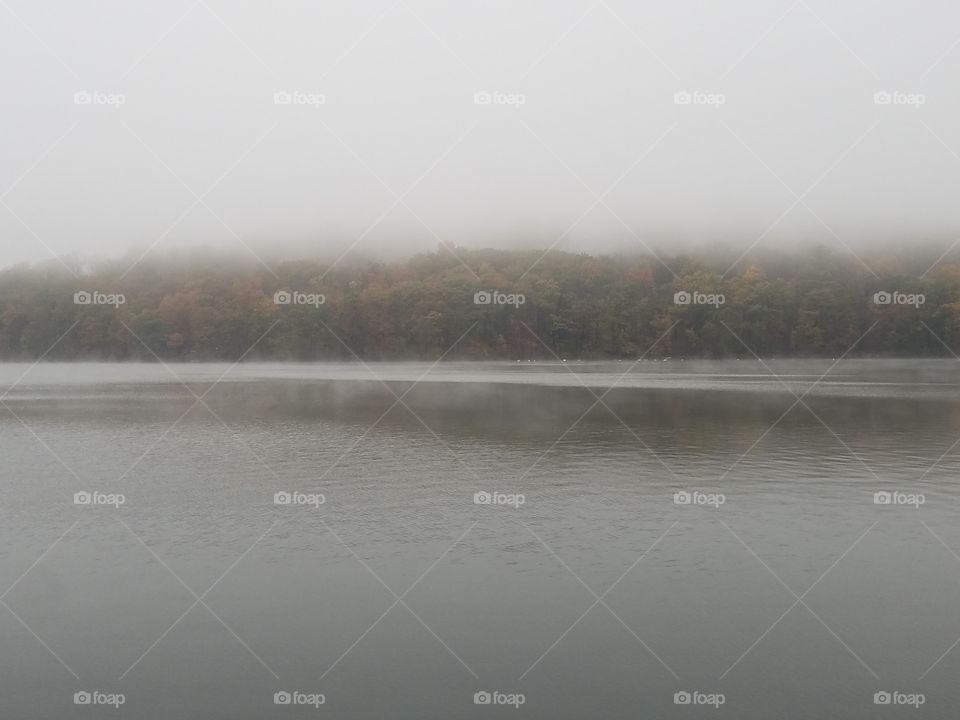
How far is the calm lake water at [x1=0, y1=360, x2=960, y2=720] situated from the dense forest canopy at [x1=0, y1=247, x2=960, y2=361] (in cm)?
7439

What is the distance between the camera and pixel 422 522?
19.1 meters

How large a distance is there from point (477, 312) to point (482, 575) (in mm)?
94547

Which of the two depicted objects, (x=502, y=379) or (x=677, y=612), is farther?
(x=502, y=379)

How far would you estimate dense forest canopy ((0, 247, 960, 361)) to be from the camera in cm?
10356

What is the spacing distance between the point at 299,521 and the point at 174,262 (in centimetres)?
10782

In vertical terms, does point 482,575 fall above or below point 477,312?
below

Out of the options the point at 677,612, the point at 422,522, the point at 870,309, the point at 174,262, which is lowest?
the point at 677,612

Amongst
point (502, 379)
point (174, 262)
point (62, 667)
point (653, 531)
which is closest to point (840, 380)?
point (502, 379)

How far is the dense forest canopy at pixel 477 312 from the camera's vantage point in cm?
10356

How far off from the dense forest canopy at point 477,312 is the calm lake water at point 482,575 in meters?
74.4

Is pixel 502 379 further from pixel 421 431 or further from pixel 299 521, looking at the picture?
pixel 299 521

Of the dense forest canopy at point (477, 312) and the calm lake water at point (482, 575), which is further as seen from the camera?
the dense forest canopy at point (477, 312)

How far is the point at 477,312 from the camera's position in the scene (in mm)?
109500

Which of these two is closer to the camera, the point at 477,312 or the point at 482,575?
the point at 482,575
